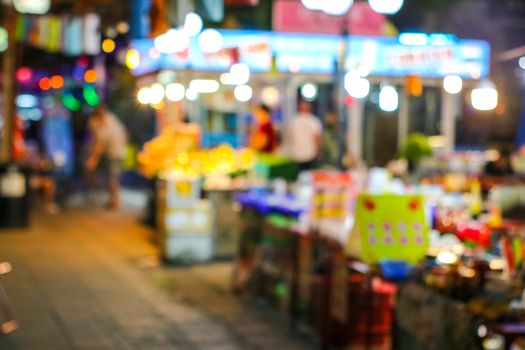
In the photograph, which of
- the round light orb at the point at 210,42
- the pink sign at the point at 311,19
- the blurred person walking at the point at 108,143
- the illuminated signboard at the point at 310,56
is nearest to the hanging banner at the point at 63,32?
the illuminated signboard at the point at 310,56

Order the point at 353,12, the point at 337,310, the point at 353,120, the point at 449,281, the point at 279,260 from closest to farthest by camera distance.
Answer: the point at 449,281 → the point at 337,310 → the point at 279,260 → the point at 353,12 → the point at 353,120

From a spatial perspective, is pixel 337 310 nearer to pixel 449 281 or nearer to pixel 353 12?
pixel 449 281

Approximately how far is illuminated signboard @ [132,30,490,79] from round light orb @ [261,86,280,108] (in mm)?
2432

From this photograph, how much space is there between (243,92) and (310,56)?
2.91 meters

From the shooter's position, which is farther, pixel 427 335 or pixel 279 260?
pixel 279 260

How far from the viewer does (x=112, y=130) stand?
66.7ft

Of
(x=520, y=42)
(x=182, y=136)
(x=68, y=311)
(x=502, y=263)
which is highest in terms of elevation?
(x=520, y=42)

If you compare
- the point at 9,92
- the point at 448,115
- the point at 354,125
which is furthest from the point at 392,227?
the point at 448,115

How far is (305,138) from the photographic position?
53.7 feet

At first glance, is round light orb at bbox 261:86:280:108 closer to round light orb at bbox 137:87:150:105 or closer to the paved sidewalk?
round light orb at bbox 137:87:150:105

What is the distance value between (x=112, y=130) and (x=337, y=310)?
43.2 ft

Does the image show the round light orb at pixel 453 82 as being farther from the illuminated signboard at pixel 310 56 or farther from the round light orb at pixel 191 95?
the round light orb at pixel 191 95

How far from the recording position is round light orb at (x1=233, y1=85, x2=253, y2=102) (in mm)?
18562

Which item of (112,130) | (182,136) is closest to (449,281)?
(182,136)
